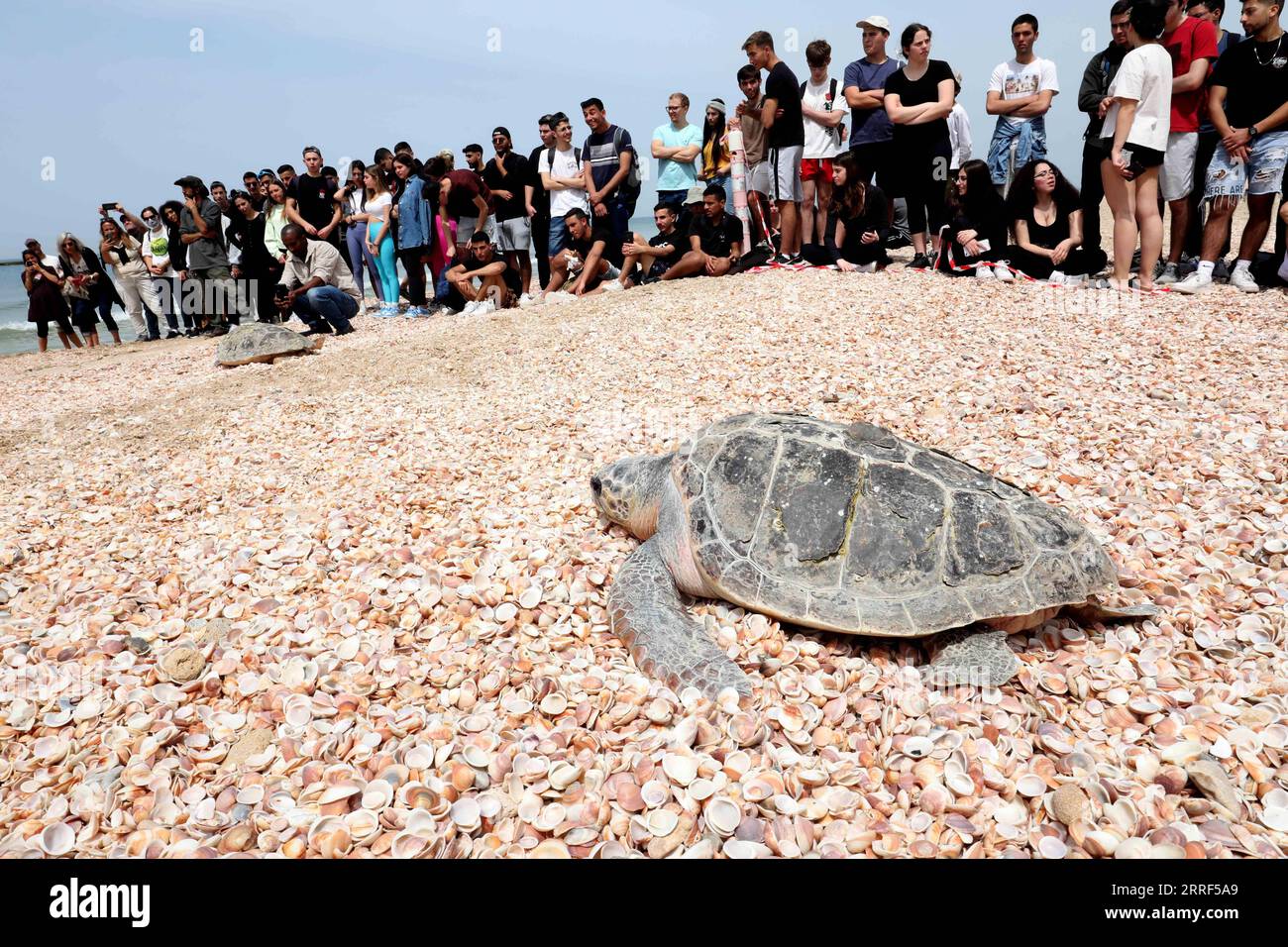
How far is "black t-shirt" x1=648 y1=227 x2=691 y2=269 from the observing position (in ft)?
28.4

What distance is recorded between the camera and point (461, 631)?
2572 mm

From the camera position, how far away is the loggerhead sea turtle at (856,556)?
2.28 meters

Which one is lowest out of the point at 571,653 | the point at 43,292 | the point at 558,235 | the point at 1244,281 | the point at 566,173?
the point at 571,653

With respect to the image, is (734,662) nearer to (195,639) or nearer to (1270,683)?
(1270,683)

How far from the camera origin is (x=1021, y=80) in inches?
278

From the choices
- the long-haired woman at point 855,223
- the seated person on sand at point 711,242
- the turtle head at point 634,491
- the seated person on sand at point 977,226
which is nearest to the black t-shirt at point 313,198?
the seated person on sand at point 711,242

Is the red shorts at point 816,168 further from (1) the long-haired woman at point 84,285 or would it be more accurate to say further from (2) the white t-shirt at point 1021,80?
(1) the long-haired woman at point 84,285

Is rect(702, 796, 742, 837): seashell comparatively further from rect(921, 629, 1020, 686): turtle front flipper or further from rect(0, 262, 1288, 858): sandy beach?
rect(921, 629, 1020, 686): turtle front flipper

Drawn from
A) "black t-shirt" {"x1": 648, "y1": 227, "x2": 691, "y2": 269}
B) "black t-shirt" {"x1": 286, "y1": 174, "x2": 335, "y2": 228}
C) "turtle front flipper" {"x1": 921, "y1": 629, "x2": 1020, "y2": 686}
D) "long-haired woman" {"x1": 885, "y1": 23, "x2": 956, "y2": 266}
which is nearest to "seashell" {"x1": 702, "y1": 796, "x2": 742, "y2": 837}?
"turtle front flipper" {"x1": 921, "y1": 629, "x2": 1020, "y2": 686}

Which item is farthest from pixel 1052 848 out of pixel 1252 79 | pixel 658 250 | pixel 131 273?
pixel 131 273

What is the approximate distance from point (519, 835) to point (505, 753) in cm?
27

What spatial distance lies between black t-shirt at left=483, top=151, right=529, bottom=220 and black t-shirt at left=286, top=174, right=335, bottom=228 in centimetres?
315

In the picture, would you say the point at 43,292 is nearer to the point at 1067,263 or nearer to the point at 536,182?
the point at 536,182

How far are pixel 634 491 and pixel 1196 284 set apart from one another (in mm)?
6583
